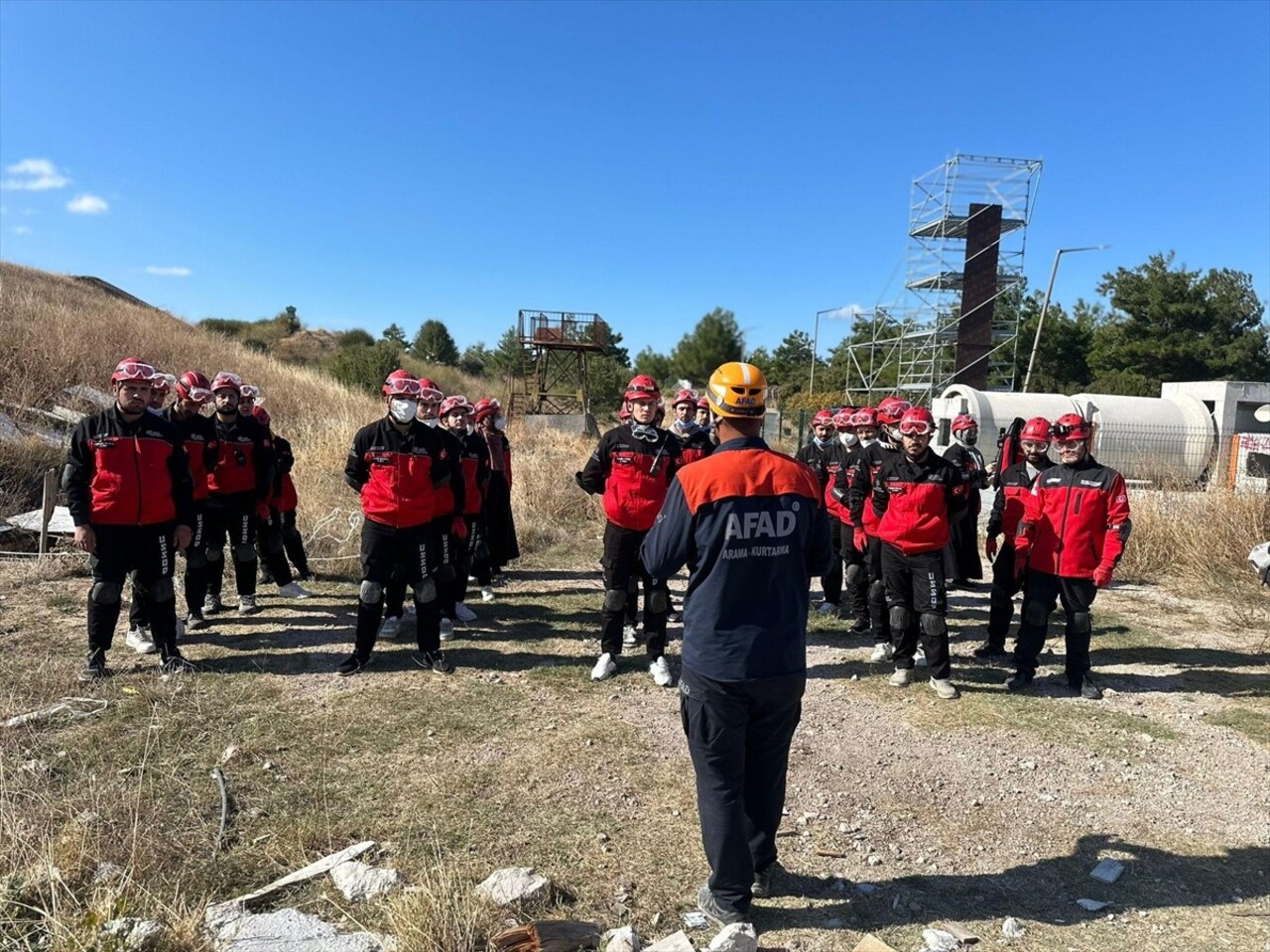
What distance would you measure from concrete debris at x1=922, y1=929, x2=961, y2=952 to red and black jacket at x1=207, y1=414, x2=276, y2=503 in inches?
248

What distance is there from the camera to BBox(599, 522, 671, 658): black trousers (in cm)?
559

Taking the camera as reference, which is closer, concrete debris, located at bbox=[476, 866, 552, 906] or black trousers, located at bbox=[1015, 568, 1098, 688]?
concrete debris, located at bbox=[476, 866, 552, 906]

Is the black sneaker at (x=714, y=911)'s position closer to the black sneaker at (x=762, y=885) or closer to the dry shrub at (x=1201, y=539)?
the black sneaker at (x=762, y=885)

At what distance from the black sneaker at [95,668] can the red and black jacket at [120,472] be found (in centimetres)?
92

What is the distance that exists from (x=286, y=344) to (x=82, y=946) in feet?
125

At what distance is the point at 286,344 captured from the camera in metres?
36.5

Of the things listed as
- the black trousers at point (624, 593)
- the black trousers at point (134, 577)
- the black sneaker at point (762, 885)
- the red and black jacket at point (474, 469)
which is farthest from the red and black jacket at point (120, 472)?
the black sneaker at point (762, 885)

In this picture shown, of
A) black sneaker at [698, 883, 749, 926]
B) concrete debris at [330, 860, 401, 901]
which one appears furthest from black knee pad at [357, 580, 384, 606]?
black sneaker at [698, 883, 749, 926]

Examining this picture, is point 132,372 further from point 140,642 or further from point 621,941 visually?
point 621,941

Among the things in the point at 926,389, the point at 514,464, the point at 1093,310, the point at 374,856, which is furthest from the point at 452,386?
the point at 1093,310

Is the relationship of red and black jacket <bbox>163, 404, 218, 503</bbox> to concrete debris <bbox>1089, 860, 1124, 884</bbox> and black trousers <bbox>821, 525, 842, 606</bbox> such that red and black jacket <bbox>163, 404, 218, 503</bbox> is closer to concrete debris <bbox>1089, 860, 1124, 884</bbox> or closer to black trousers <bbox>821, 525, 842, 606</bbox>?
black trousers <bbox>821, 525, 842, 606</bbox>

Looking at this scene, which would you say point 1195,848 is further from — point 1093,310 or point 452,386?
point 1093,310

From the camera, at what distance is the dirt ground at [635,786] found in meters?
3.12

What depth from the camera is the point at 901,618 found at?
222 inches
